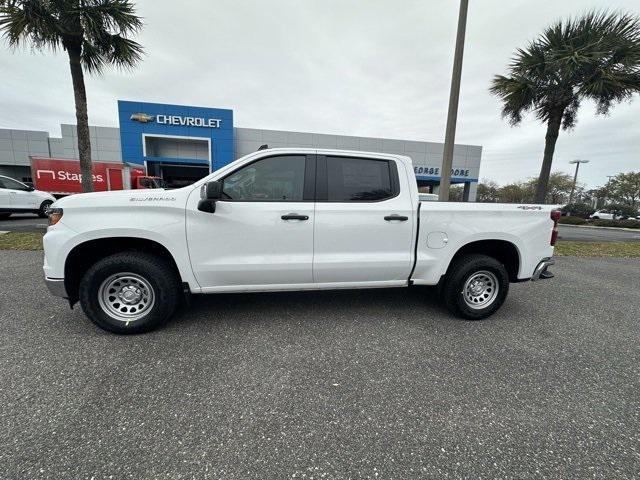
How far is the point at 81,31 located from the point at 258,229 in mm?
8187

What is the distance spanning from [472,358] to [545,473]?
116cm

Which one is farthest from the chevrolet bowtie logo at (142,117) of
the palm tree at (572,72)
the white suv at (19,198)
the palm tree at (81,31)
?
the palm tree at (572,72)

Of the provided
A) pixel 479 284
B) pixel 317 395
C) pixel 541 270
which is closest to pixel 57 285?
pixel 317 395

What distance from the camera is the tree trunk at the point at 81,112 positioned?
738cm

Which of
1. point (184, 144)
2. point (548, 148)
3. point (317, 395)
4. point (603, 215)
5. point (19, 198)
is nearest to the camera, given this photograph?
point (317, 395)

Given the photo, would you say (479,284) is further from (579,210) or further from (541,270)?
(579,210)

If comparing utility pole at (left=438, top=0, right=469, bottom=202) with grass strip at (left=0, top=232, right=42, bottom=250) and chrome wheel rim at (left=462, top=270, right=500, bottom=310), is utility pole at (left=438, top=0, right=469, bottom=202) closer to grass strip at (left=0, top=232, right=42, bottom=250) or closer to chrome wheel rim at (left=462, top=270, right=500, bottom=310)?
chrome wheel rim at (left=462, top=270, right=500, bottom=310)

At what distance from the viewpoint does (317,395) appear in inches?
86.4

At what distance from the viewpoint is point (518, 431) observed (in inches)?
75.1

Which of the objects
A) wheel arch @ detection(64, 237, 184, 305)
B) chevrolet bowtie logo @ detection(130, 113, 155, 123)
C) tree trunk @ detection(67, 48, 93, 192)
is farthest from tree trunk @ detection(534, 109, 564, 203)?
chevrolet bowtie logo @ detection(130, 113, 155, 123)

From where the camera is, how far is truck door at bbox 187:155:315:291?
2.94 metres

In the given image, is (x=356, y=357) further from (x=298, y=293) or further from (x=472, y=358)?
(x=298, y=293)

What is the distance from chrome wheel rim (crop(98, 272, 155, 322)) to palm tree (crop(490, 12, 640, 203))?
1194cm

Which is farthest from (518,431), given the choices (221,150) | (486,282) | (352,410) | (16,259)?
(221,150)
